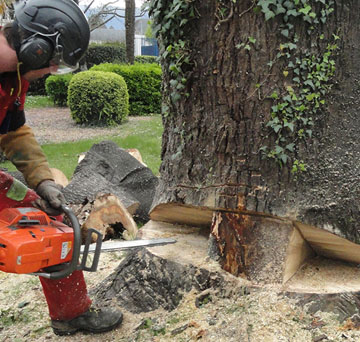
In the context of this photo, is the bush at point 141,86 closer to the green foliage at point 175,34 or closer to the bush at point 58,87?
the bush at point 58,87

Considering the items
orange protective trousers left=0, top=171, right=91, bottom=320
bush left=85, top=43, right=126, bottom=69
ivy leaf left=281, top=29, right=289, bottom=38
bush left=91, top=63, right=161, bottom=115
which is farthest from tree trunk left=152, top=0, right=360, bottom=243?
bush left=85, top=43, right=126, bottom=69

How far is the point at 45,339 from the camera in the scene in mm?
2477

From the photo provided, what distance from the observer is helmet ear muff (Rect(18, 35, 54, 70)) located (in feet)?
6.31

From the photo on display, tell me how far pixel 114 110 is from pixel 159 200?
8.47 m

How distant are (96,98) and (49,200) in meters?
8.35

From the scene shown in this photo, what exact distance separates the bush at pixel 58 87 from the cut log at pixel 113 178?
9.45 metres

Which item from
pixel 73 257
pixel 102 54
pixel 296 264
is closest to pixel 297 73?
pixel 296 264

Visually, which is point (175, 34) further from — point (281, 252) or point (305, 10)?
point (281, 252)

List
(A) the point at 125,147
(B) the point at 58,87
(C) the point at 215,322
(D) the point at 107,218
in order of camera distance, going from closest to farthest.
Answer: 1. (C) the point at 215,322
2. (D) the point at 107,218
3. (A) the point at 125,147
4. (B) the point at 58,87

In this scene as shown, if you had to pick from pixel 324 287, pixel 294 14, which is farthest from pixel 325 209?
pixel 294 14

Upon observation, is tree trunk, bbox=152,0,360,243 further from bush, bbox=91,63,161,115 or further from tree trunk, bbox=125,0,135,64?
tree trunk, bbox=125,0,135,64

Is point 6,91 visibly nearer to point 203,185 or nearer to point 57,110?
point 203,185

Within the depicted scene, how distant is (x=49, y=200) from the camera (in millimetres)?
2369

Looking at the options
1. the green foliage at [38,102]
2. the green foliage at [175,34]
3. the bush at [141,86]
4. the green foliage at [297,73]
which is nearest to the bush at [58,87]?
the green foliage at [38,102]
